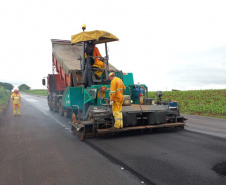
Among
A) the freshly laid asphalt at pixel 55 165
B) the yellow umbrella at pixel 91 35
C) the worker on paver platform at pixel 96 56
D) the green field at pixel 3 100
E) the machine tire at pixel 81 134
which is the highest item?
the yellow umbrella at pixel 91 35

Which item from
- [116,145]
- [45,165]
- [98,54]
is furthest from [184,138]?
[98,54]

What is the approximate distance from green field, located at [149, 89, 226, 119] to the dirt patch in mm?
9754

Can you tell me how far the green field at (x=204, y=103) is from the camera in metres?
14.5

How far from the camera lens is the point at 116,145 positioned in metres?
5.96

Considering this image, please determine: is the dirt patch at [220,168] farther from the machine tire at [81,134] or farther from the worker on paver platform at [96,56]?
the worker on paver platform at [96,56]

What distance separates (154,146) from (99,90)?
2.74m

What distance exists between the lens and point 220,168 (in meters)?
4.14

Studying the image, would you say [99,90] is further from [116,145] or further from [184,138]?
[184,138]

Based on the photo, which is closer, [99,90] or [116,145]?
[116,145]

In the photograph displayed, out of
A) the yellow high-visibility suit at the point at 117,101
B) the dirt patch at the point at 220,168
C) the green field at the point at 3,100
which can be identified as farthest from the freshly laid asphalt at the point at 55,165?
the green field at the point at 3,100

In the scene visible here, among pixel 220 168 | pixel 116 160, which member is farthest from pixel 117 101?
pixel 220 168

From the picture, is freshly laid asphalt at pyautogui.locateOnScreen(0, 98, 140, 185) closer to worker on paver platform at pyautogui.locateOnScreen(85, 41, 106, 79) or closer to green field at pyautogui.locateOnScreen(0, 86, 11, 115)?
worker on paver platform at pyautogui.locateOnScreen(85, 41, 106, 79)

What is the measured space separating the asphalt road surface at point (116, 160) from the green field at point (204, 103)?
8.24 metres

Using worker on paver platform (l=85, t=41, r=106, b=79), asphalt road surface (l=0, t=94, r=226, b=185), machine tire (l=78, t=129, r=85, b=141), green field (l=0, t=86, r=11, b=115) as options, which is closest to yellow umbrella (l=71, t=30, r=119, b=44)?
worker on paver platform (l=85, t=41, r=106, b=79)
